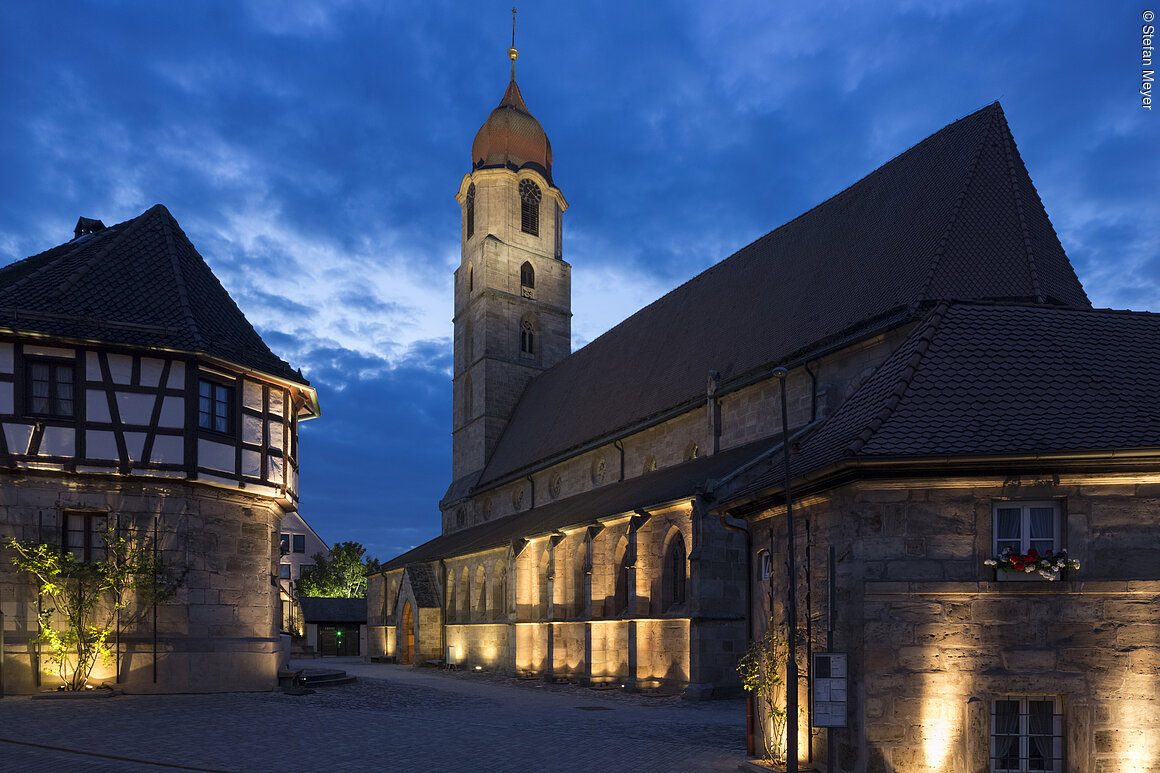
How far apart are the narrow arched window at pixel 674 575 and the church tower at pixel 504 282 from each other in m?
23.3

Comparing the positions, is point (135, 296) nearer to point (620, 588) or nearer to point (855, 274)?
point (620, 588)

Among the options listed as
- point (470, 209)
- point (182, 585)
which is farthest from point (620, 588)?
point (470, 209)

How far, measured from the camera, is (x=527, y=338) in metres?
50.9

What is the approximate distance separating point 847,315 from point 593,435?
46.0ft

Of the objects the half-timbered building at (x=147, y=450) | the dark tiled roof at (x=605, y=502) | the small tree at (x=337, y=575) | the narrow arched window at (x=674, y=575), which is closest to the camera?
the half-timbered building at (x=147, y=450)

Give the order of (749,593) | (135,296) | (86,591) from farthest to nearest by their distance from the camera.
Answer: (135,296)
(86,591)
(749,593)

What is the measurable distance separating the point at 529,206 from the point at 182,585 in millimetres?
33819

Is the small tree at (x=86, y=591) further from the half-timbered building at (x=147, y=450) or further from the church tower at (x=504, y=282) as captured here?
the church tower at (x=504, y=282)

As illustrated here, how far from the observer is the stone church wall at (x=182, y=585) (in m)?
19.7

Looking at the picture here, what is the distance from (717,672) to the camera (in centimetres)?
2370

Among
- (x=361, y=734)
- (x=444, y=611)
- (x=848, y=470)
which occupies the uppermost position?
(x=848, y=470)

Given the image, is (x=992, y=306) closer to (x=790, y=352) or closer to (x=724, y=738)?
(x=724, y=738)

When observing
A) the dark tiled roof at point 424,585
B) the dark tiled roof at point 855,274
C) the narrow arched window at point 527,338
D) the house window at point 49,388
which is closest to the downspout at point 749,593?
the dark tiled roof at point 855,274

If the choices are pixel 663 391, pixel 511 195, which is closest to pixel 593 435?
pixel 663 391
